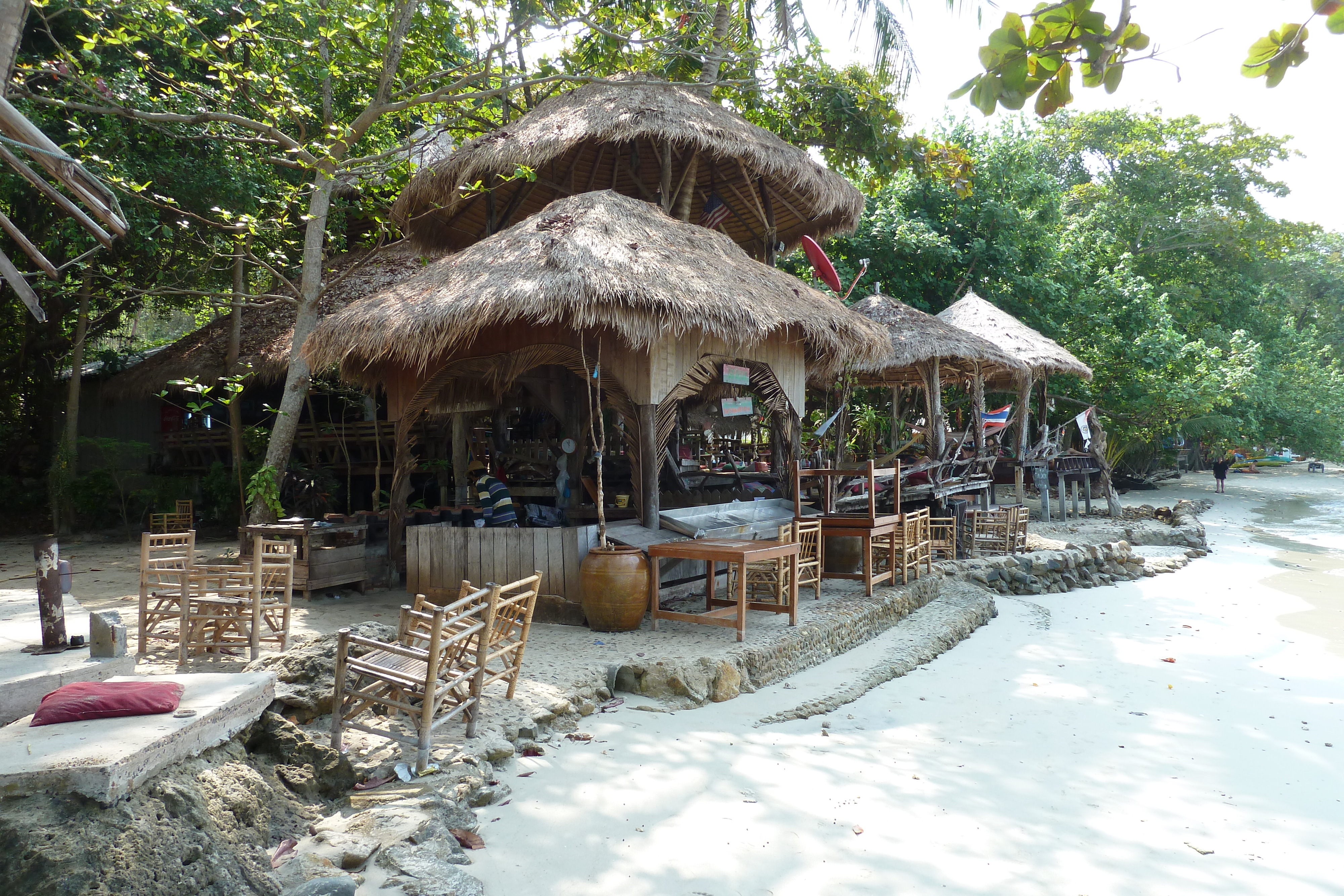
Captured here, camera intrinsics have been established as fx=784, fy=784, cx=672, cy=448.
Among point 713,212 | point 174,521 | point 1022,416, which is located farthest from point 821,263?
point 174,521

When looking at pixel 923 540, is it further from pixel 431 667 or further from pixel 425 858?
pixel 425 858

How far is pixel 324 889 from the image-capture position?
264 centimetres

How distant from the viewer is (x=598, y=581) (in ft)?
20.7

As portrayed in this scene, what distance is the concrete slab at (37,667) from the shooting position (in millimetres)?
3217

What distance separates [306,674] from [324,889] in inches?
72.6

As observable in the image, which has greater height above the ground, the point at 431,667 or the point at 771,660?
the point at 431,667

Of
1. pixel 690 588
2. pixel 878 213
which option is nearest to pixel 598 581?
pixel 690 588

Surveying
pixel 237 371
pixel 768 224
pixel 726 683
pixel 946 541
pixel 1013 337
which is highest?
pixel 768 224

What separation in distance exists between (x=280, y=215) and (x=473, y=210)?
11.1 ft

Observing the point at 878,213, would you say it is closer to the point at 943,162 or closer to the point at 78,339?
the point at 943,162

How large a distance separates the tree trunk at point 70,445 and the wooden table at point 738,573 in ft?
34.5

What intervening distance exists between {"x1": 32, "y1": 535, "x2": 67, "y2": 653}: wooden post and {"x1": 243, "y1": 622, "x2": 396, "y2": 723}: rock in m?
0.92

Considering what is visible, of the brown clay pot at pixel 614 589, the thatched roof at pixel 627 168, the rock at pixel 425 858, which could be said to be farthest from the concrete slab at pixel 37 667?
the thatched roof at pixel 627 168

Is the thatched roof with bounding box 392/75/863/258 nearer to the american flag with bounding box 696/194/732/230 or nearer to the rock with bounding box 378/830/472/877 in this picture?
the american flag with bounding box 696/194/732/230
